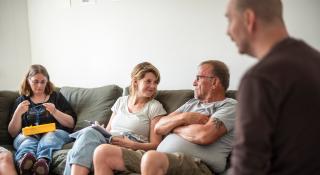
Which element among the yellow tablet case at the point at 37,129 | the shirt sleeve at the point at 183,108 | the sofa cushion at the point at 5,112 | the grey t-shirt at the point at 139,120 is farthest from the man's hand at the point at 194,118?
the sofa cushion at the point at 5,112

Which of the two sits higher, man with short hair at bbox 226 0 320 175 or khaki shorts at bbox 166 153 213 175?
man with short hair at bbox 226 0 320 175

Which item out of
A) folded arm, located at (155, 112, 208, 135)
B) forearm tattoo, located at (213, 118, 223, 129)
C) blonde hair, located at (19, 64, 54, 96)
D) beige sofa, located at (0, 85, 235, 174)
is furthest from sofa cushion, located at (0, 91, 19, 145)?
forearm tattoo, located at (213, 118, 223, 129)

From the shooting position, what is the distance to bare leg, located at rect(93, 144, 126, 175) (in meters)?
2.10

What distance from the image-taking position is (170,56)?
10.2 feet

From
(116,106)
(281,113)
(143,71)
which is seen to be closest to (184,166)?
(143,71)

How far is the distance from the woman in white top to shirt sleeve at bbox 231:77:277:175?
4.71 feet

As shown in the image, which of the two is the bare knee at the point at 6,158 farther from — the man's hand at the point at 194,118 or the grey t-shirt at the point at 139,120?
the man's hand at the point at 194,118

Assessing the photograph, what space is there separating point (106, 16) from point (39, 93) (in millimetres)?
940

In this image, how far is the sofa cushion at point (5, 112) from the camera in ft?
9.95

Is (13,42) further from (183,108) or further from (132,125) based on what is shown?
(183,108)

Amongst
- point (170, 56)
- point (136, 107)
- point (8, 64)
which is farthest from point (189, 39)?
point (8, 64)

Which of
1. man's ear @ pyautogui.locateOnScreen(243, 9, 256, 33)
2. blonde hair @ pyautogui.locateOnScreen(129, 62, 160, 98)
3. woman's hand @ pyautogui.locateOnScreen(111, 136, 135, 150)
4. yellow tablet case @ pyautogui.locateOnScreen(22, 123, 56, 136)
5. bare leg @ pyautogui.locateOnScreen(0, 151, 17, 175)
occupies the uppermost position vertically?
man's ear @ pyautogui.locateOnScreen(243, 9, 256, 33)

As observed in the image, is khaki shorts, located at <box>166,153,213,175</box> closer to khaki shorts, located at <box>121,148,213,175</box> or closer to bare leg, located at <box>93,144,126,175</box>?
khaki shorts, located at <box>121,148,213,175</box>

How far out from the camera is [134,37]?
3297 millimetres
